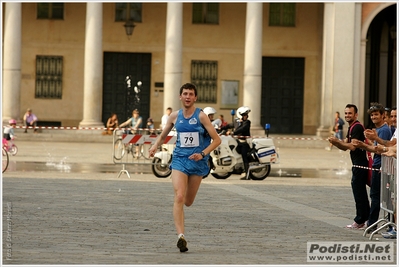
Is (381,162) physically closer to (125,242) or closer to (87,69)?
(125,242)

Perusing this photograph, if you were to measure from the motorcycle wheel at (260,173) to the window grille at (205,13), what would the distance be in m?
22.4

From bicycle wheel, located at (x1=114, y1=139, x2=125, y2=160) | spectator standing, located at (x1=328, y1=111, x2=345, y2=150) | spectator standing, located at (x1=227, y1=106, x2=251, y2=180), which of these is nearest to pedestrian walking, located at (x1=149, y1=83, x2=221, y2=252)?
spectator standing, located at (x1=227, y1=106, x2=251, y2=180)

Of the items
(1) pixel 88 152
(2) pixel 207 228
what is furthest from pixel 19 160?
(2) pixel 207 228

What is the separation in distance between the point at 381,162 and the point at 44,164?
1499 centimetres

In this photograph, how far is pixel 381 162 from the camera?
472 inches

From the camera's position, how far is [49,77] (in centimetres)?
4366

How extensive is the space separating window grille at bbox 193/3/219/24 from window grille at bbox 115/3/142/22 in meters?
2.40

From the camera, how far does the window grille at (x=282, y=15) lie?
144ft

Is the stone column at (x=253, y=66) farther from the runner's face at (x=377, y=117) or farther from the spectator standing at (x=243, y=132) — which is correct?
the runner's face at (x=377, y=117)

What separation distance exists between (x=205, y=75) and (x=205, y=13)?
264 cm

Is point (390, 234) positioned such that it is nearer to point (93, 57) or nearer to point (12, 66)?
point (93, 57)

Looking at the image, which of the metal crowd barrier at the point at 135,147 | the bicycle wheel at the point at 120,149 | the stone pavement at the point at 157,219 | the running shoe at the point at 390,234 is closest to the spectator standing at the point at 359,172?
the stone pavement at the point at 157,219

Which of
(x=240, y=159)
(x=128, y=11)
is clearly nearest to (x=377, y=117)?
(x=240, y=159)

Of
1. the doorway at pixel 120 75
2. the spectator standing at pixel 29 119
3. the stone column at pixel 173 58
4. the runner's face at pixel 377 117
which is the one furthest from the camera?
the doorway at pixel 120 75
